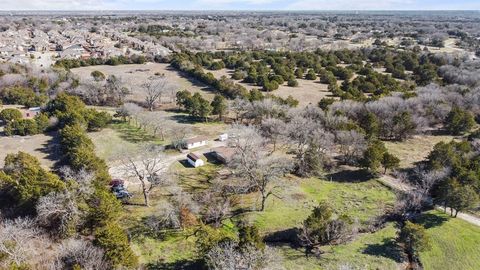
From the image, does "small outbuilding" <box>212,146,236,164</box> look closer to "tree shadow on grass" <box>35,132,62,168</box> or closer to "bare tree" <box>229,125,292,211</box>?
"bare tree" <box>229,125,292,211</box>

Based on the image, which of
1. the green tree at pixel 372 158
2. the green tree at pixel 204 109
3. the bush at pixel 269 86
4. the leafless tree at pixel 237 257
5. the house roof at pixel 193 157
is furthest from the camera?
the bush at pixel 269 86

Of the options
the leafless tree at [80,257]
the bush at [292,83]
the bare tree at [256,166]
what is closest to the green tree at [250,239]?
the bare tree at [256,166]

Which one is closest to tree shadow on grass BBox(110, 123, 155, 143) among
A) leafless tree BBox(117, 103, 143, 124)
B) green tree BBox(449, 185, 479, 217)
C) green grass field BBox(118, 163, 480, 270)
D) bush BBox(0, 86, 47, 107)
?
leafless tree BBox(117, 103, 143, 124)

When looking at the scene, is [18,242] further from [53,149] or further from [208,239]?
[53,149]

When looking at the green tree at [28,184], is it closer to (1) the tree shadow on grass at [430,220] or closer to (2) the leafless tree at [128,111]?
(2) the leafless tree at [128,111]

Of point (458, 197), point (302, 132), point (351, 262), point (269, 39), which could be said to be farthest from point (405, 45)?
point (351, 262)

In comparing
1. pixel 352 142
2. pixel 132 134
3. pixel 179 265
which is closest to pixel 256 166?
pixel 179 265

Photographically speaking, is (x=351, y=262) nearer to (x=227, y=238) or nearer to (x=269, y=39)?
(x=227, y=238)
